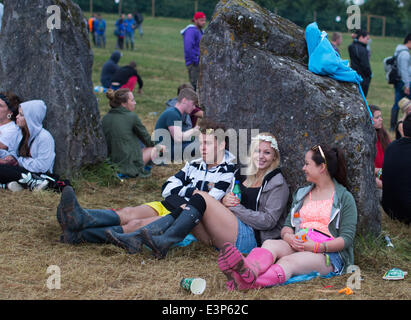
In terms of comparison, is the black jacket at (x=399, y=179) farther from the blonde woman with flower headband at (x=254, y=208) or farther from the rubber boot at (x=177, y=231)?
the rubber boot at (x=177, y=231)

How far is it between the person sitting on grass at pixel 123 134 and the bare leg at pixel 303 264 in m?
3.66

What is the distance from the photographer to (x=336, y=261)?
4320 millimetres

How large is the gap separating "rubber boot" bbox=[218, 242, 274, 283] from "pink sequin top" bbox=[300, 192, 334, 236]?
0.50 meters

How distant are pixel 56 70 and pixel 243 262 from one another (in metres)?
4.00

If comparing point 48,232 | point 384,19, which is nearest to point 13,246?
point 48,232

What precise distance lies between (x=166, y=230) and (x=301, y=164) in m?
1.37

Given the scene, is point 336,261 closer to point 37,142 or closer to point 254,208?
point 254,208

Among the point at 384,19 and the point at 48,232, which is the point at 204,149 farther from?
the point at 384,19

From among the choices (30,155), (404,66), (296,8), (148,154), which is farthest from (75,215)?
(296,8)

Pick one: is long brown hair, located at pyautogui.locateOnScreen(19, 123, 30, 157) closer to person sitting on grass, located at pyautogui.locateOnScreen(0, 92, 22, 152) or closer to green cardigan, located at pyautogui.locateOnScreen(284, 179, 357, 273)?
person sitting on grass, located at pyautogui.locateOnScreen(0, 92, 22, 152)

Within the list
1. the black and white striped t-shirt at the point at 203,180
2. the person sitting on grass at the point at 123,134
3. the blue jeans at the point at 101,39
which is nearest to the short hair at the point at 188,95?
the person sitting on grass at the point at 123,134

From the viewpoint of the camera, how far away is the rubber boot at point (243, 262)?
373cm

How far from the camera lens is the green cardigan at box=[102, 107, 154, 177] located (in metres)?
7.39

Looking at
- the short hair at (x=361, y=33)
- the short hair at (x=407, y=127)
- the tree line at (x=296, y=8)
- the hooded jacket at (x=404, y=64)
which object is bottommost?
the short hair at (x=407, y=127)
